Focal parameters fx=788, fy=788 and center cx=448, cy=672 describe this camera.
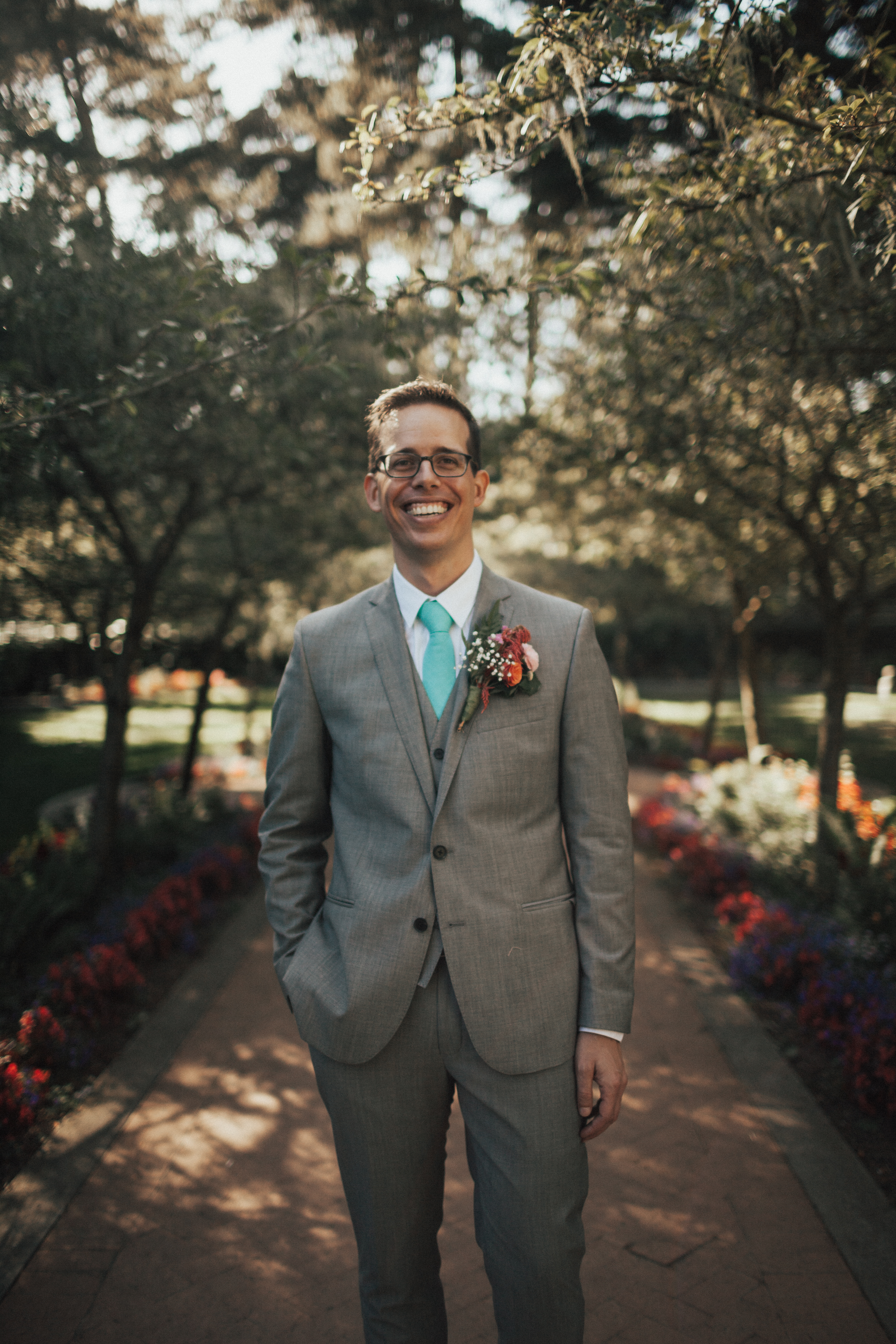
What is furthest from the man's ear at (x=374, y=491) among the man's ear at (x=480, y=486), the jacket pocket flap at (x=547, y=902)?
the jacket pocket flap at (x=547, y=902)

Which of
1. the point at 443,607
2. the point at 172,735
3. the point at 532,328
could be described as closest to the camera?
the point at 443,607

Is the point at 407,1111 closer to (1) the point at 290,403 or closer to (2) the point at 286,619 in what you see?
(1) the point at 290,403

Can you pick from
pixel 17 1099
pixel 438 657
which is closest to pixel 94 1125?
pixel 17 1099

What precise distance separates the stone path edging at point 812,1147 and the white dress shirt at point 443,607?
2462 millimetres

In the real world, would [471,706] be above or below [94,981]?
above

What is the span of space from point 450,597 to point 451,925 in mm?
823

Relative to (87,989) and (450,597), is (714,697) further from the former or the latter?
(450,597)

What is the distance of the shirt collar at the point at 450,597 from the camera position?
6.82ft

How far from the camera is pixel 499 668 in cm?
188

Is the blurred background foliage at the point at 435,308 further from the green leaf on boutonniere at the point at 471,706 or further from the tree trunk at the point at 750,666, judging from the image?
the green leaf on boutonniere at the point at 471,706

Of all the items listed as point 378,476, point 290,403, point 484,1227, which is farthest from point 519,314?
point 484,1227

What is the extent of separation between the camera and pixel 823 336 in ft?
12.1

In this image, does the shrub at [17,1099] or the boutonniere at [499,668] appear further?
the shrub at [17,1099]

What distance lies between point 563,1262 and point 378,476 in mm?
1918
